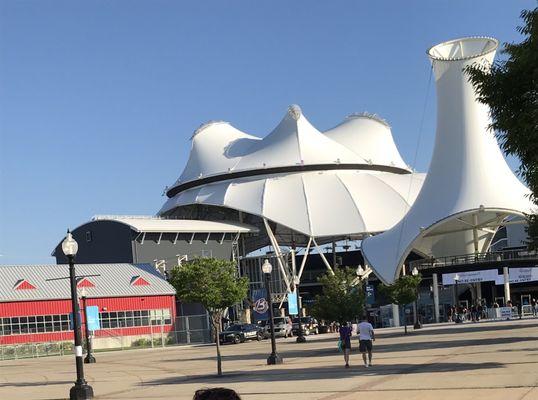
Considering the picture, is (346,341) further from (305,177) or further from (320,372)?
(305,177)

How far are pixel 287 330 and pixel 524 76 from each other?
137ft

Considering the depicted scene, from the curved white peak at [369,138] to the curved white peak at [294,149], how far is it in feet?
13.9

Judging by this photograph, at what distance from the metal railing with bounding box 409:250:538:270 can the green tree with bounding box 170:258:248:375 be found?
136 feet

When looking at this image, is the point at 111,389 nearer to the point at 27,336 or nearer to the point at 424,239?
the point at 27,336

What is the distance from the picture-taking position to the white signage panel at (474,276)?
65.2 meters

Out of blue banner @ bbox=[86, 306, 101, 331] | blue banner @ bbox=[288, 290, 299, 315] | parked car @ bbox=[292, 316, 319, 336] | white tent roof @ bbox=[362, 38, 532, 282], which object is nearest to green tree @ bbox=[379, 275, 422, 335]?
blue banner @ bbox=[288, 290, 299, 315]

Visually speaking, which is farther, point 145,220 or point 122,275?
point 145,220

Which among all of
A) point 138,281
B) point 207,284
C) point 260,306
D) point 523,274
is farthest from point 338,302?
point 523,274

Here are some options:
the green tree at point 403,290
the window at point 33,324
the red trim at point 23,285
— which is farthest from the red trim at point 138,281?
the green tree at point 403,290

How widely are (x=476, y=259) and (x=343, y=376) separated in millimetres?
49322

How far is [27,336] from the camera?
5597cm

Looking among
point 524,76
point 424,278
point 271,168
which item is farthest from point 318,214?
point 524,76

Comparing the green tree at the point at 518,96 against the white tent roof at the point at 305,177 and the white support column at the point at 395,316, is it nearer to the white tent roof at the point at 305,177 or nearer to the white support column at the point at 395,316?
the white support column at the point at 395,316

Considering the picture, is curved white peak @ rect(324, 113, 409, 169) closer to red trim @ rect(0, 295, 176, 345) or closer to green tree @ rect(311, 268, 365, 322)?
red trim @ rect(0, 295, 176, 345)
